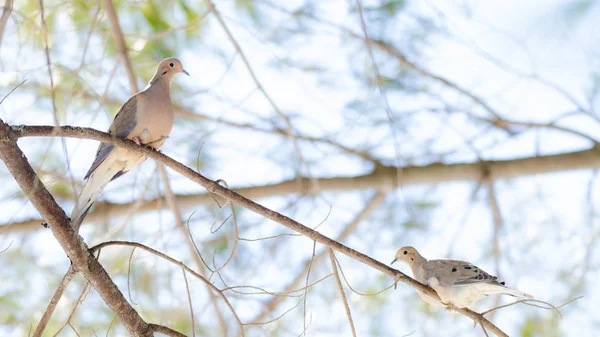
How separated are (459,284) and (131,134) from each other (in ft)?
3.56

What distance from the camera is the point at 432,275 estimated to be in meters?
2.32

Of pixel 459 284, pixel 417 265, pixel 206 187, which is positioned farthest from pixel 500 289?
pixel 206 187

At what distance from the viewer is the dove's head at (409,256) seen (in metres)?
2.61

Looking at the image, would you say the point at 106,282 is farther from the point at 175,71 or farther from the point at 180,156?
the point at 180,156

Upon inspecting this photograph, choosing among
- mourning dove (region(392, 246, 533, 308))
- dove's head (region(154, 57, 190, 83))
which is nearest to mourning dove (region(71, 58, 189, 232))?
dove's head (region(154, 57, 190, 83))

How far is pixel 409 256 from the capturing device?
2639 millimetres

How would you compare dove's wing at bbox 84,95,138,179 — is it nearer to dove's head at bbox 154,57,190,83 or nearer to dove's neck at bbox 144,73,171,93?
dove's neck at bbox 144,73,171,93

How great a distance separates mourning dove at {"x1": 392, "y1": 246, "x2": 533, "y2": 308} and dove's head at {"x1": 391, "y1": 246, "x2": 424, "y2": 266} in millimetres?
178

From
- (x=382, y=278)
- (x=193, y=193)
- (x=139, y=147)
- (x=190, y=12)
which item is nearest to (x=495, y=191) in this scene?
(x=382, y=278)

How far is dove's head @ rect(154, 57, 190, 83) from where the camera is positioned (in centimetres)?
230

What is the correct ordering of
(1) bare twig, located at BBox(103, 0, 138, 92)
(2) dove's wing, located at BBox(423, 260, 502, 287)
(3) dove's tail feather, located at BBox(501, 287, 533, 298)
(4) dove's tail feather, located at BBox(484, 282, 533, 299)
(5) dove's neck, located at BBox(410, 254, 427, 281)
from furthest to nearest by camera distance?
1. (1) bare twig, located at BBox(103, 0, 138, 92)
2. (5) dove's neck, located at BBox(410, 254, 427, 281)
3. (2) dove's wing, located at BBox(423, 260, 502, 287)
4. (4) dove's tail feather, located at BBox(484, 282, 533, 299)
5. (3) dove's tail feather, located at BBox(501, 287, 533, 298)

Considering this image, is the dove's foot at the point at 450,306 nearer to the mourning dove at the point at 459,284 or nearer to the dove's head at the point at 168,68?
the mourning dove at the point at 459,284

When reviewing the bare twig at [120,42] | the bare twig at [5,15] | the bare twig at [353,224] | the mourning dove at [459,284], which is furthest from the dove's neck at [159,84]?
the bare twig at [353,224]

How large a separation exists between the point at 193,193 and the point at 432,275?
1529 millimetres
